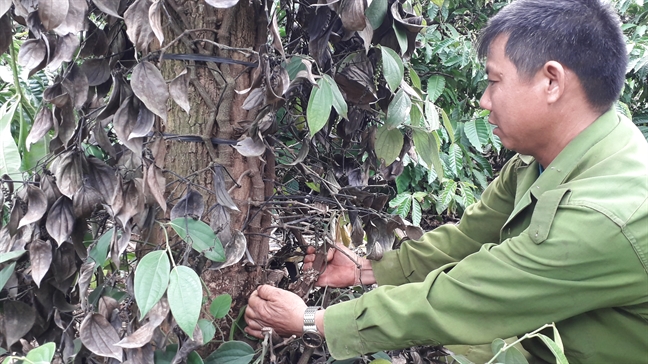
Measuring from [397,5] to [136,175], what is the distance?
20.8 inches

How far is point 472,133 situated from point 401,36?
5.29 ft

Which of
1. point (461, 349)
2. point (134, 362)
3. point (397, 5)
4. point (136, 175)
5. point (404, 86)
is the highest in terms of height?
point (397, 5)

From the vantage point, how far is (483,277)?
91cm

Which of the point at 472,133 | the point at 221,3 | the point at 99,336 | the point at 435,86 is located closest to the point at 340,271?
the point at 99,336

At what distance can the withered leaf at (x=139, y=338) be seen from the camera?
70 centimetres

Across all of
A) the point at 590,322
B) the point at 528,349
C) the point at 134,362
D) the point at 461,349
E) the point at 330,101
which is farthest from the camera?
the point at 461,349

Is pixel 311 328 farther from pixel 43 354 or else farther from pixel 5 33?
pixel 5 33

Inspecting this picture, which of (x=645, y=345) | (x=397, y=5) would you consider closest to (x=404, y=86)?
(x=397, y=5)

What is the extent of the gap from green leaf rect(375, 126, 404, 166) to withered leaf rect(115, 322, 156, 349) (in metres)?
0.56

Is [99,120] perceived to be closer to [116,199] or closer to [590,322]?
[116,199]

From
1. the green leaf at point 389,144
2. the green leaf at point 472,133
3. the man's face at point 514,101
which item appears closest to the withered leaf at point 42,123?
the green leaf at point 389,144

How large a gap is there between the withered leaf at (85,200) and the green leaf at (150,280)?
6.2 inches

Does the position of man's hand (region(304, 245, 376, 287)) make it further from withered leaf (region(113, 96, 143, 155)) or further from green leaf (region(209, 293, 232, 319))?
withered leaf (region(113, 96, 143, 155))

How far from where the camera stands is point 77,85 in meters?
0.79
